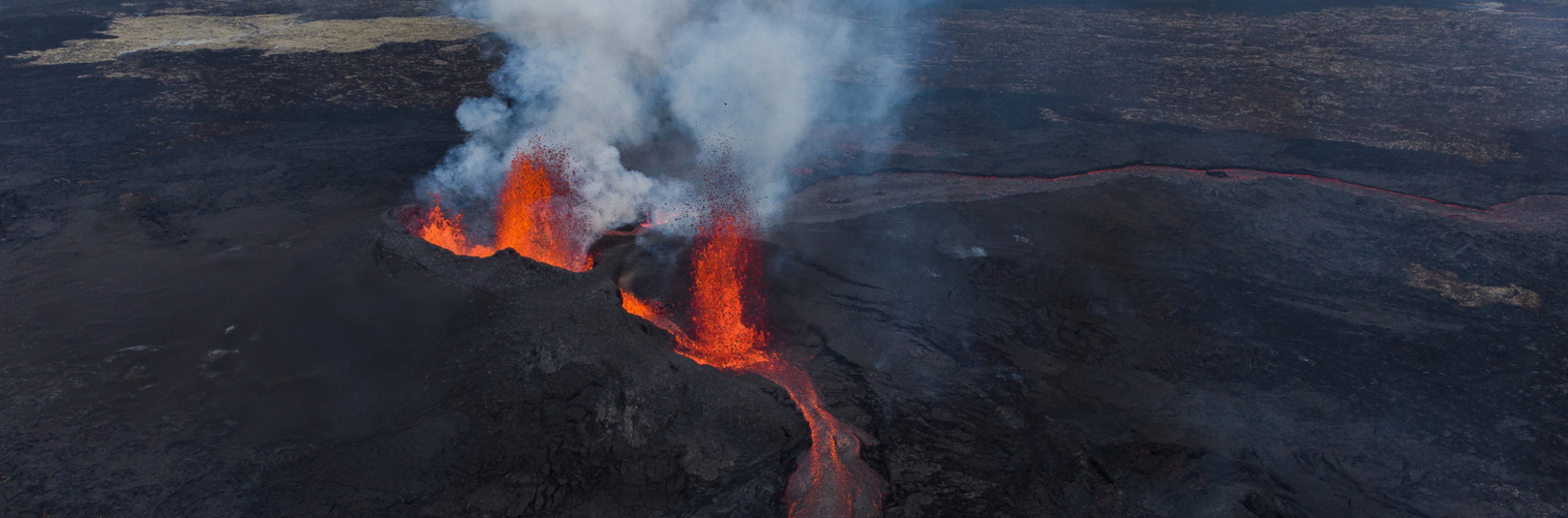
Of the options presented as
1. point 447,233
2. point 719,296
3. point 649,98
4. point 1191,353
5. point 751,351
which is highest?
point 649,98

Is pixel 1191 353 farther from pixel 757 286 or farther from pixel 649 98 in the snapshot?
pixel 649 98

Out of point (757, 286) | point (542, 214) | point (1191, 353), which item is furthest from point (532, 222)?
point (1191, 353)

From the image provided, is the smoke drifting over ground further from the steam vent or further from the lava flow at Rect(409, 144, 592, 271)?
the lava flow at Rect(409, 144, 592, 271)

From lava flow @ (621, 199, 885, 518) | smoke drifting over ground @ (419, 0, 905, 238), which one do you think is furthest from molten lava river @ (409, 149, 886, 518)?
smoke drifting over ground @ (419, 0, 905, 238)

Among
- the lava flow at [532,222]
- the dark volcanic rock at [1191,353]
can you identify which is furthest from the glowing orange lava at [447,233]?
the dark volcanic rock at [1191,353]

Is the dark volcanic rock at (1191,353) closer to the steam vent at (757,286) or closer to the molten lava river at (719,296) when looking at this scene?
the steam vent at (757,286)

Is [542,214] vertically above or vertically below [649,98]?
below
